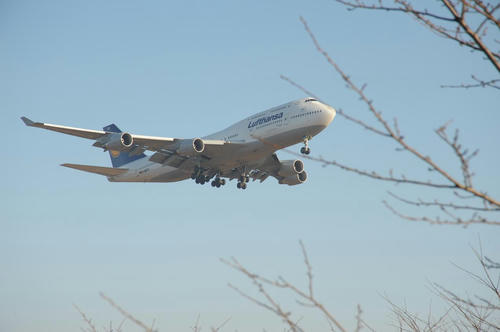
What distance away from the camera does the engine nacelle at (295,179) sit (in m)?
41.9

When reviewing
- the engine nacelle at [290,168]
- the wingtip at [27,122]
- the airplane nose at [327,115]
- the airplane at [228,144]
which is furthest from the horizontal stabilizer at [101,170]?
the airplane nose at [327,115]

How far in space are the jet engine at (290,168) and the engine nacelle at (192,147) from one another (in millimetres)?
7668

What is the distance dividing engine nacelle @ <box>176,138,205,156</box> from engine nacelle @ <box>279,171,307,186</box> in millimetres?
8363

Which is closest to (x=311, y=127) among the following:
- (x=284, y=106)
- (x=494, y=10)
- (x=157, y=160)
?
(x=284, y=106)

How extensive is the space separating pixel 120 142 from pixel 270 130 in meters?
9.24

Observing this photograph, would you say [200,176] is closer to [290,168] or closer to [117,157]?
[290,168]

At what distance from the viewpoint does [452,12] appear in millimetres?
4262

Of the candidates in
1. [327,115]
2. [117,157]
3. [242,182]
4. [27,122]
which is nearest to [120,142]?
[27,122]

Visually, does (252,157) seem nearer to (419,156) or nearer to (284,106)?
(284,106)

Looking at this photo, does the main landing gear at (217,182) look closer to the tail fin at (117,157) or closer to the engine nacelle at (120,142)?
the engine nacelle at (120,142)

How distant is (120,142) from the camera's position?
33438 millimetres

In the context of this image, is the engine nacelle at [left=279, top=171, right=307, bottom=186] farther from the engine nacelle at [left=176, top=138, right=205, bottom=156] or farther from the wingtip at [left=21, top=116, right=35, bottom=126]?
the wingtip at [left=21, top=116, right=35, bottom=126]

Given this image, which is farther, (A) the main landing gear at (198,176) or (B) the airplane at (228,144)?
(A) the main landing gear at (198,176)

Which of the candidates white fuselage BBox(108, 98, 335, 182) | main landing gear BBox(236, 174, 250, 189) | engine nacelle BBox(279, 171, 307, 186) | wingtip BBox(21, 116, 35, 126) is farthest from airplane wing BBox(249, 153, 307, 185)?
wingtip BBox(21, 116, 35, 126)
